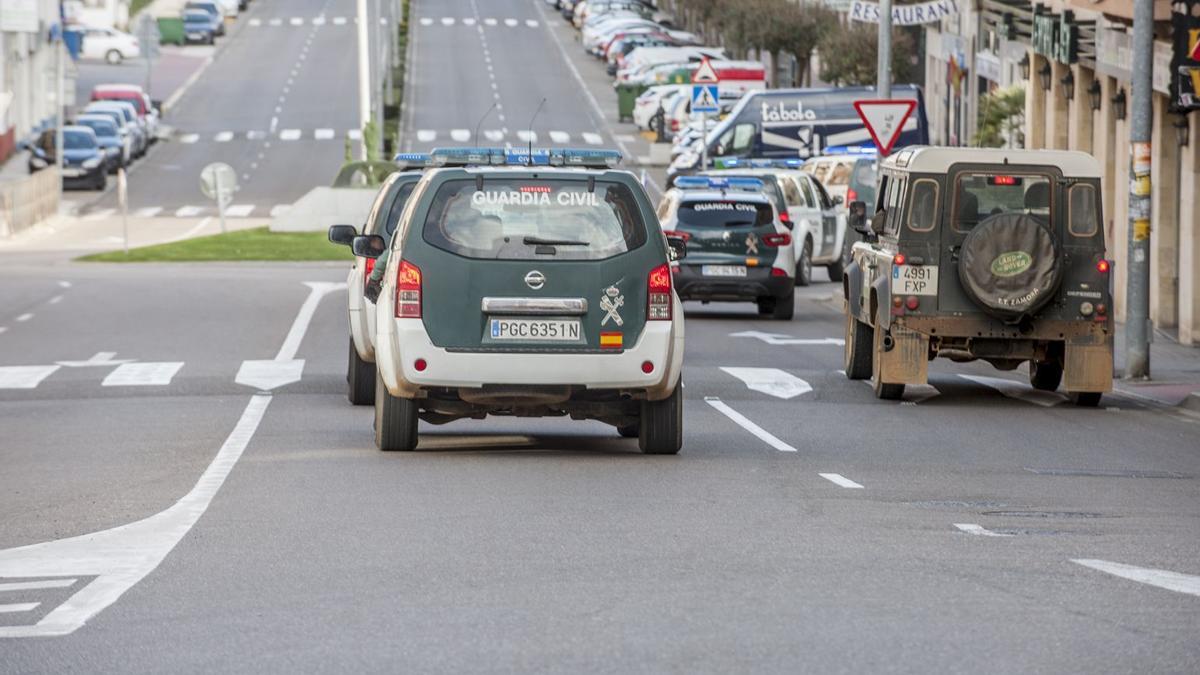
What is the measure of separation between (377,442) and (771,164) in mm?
32499

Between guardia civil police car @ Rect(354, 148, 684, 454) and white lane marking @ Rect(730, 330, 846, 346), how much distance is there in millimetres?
12783

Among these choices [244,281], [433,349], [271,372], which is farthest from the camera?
[244,281]

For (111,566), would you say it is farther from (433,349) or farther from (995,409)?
(995,409)

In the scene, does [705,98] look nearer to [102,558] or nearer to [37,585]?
[102,558]

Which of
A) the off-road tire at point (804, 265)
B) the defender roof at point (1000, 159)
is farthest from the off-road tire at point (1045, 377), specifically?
the off-road tire at point (804, 265)

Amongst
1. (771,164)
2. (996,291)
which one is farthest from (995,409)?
(771,164)

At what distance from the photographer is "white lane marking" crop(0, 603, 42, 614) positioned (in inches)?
354

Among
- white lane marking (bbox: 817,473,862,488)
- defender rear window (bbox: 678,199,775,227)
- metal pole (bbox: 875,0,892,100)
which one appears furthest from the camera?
metal pole (bbox: 875,0,892,100)

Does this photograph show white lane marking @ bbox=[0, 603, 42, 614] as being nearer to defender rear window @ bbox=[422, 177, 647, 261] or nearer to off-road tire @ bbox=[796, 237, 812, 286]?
defender rear window @ bbox=[422, 177, 647, 261]

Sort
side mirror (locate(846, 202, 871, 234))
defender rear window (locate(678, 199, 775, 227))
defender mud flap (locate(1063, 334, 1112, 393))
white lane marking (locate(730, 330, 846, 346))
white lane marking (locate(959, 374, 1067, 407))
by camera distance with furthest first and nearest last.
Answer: defender rear window (locate(678, 199, 775, 227)) < white lane marking (locate(730, 330, 846, 346)) < side mirror (locate(846, 202, 871, 234)) < white lane marking (locate(959, 374, 1067, 407)) < defender mud flap (locate(1063, 334, 1112, 393))

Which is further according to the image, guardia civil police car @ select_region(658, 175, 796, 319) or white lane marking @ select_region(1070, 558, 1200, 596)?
guardia civil police car @ select_region(658, 175, 796, 319)

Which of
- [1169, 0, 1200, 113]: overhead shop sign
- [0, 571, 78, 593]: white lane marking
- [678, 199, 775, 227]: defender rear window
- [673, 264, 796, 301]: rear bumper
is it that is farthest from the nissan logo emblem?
[678, 199, 775, 227]: defender rear window

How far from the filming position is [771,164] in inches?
1863

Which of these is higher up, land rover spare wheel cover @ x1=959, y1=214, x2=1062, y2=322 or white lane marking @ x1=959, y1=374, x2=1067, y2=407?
land rover spare wheel cover @ x1=959, y1=214, x2=1062, y2=322
